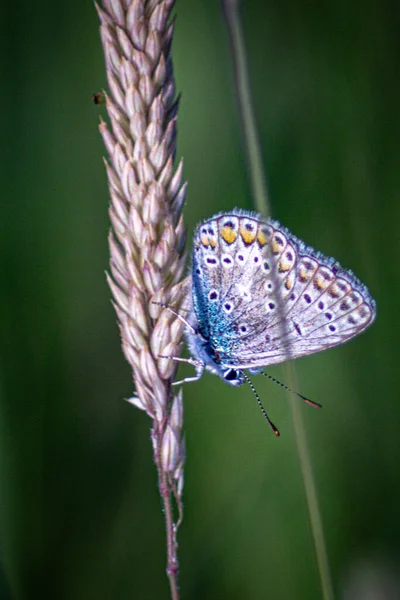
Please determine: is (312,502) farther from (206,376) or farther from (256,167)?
(206,376)

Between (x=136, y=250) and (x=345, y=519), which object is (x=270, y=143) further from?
(x=345, y=519)

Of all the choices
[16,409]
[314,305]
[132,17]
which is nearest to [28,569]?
[16,409]

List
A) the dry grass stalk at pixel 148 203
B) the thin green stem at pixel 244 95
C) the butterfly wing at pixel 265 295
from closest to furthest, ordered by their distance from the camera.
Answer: the thin green stem at pixel 244 95
the dry grass stalk at pixel 148 203
the butterfly wing at pixel 265 295

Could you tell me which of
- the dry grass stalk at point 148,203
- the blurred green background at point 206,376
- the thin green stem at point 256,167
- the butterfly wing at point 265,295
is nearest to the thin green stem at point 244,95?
the thin green stem at point 256,167

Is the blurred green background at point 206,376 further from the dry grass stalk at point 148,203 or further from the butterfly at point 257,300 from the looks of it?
the dry grass stalk at point 148,203

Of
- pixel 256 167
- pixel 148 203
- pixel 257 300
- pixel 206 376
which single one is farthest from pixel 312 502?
pixel 206 376

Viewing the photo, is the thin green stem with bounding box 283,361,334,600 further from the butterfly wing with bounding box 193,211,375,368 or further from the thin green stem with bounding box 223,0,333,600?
the butterfly wing with bounding box 193,211,375,368
